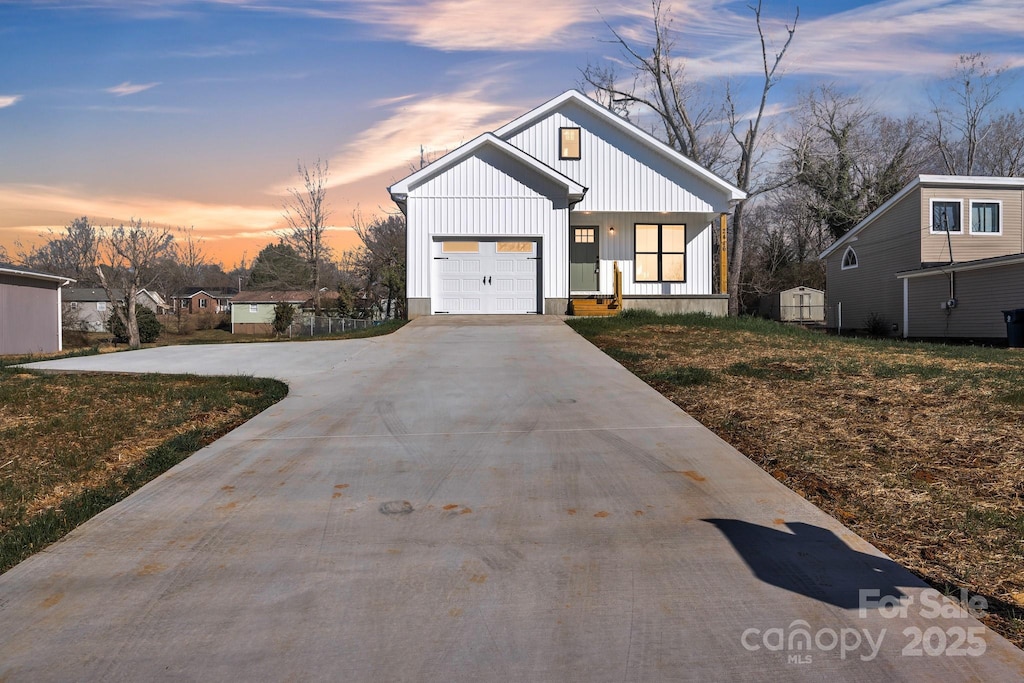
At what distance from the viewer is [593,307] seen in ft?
64.7

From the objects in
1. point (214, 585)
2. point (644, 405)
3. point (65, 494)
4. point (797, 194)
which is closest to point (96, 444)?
point (65, 494)

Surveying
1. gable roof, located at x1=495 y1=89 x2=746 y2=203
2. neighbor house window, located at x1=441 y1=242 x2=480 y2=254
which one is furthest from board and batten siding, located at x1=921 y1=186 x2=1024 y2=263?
neighbor house window, located at x1=441 y1=242 x2=480 y2=254

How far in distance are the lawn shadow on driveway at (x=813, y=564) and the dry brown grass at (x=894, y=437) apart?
0.83 ft

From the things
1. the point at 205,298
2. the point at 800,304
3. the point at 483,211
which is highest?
the point at 205,298

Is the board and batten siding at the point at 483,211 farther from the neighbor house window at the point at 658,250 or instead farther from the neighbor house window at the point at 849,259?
the neighbor house window at the point at 849,259

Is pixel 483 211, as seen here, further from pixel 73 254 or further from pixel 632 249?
pixel 73 254

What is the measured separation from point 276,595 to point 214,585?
0.39 metres

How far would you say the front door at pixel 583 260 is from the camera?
22.0 m

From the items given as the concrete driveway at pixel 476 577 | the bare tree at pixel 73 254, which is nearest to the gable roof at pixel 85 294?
the bare tree at pixel 73 254

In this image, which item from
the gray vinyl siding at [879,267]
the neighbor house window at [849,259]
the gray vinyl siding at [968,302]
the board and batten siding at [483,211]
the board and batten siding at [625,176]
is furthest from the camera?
the neighbor house window at [849,259]

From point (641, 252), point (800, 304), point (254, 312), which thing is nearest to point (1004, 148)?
point (800, 304)

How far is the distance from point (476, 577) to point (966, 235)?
2793 cm

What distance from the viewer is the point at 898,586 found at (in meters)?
3.72

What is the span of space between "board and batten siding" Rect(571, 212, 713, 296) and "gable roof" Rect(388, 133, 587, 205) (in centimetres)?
259
